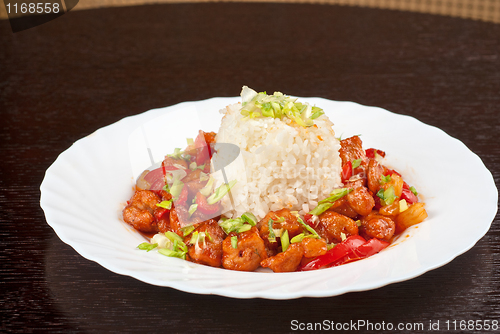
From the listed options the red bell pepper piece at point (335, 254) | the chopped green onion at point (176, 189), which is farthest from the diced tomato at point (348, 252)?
the chopped green onion at point (176, 189)

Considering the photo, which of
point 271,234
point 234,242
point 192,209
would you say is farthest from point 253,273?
point 192,209

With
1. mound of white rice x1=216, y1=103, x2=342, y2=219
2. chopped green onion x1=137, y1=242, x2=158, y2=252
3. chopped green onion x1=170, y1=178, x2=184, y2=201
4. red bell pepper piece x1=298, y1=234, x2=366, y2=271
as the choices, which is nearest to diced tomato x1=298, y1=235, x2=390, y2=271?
red bell pepper piece x1=298, y1=234, x2=366, y2=271

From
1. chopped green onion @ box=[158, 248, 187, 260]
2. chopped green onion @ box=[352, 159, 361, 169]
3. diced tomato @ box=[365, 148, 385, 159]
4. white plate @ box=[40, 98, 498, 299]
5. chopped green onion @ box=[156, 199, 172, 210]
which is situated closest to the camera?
white plate @ box=[40, 98, 498, 299]

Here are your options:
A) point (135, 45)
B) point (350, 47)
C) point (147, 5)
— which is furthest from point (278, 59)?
point (147, 5)

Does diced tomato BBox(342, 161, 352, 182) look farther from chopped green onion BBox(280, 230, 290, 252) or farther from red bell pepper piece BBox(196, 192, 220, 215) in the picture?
red bell pepper piece BBox(196, 192, 220, 215)

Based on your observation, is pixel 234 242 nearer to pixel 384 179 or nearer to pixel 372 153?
pixel 384 179

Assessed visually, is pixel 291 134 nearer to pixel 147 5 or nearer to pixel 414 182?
pixel 414 182
